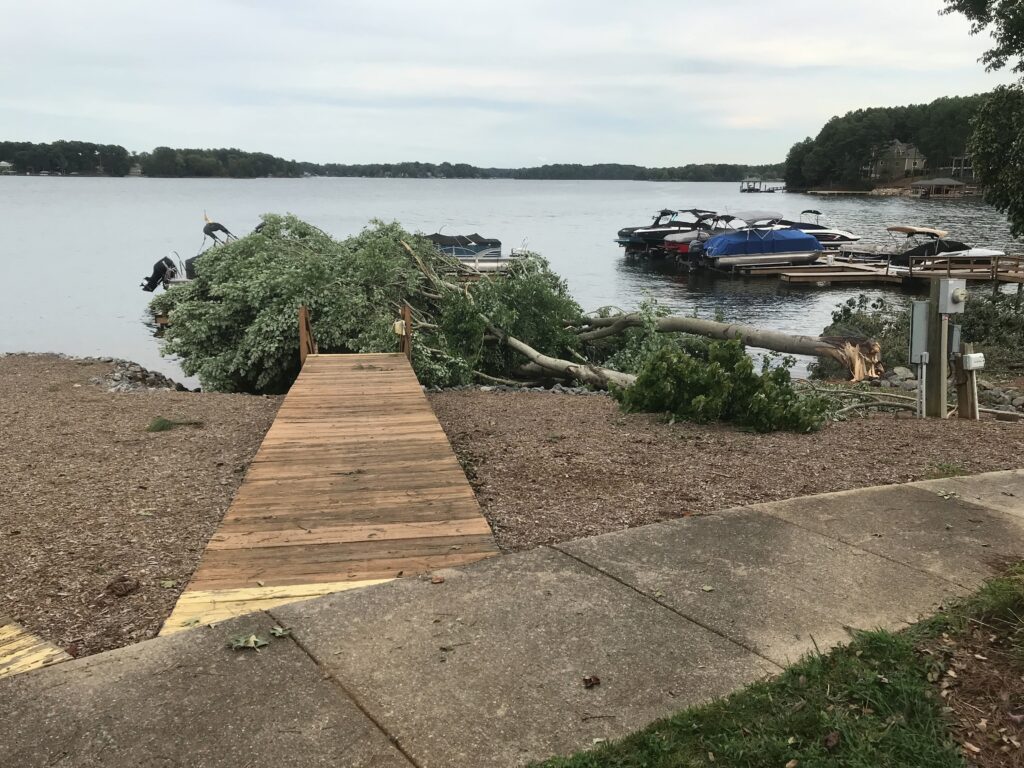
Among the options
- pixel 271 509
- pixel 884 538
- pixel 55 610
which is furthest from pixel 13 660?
pixel 884 538

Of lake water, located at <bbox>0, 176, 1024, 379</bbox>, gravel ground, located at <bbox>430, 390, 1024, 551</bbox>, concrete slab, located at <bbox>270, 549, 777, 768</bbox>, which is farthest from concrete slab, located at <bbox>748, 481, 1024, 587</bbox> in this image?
lake water, located at <bbox>0, 176, 1024, 379</bbox>

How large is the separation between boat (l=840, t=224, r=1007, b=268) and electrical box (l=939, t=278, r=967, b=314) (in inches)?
1195

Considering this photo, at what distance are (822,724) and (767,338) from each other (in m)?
10.1

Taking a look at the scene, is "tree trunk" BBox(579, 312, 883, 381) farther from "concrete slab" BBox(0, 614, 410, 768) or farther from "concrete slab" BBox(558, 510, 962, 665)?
"concrete slab" BBox(0, 614, 410, 768)

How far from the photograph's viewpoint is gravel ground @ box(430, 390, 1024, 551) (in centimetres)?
482

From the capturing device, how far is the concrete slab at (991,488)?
14.9ft

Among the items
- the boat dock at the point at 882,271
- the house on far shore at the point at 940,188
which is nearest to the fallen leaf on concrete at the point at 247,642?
the boat dock at the point at 882,271

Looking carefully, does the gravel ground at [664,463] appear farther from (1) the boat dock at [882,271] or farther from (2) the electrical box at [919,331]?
(1) the boat dock at [882,271]

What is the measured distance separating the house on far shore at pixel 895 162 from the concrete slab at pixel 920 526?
169 metres

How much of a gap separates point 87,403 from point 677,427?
6.88 m

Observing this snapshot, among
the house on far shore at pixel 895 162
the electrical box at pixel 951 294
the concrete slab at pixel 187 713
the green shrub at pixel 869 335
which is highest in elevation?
the house on far shore at pixel 895 162

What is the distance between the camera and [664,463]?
19.3ft

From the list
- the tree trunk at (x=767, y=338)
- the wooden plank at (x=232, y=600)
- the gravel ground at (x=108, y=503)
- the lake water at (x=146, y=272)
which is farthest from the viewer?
the lake water at (x=146, y=272)

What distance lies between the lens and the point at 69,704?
261 centimetres
